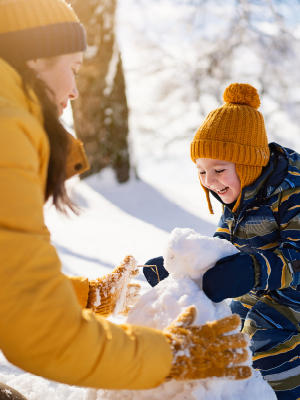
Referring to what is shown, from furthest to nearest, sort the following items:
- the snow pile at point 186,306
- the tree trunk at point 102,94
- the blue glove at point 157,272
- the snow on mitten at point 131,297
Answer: the tree trunk at point 102,94 → the blue glove at point 157,272 → the snow on mitten at point 131,297 → the snow pile at point 186,306

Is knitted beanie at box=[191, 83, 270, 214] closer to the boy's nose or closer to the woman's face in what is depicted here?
the boy's nose

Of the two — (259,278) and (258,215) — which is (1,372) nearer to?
(259,278)

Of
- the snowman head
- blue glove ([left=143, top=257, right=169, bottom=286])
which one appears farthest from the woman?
blue glove ([left=143, top=257, right=169, bottom=286])

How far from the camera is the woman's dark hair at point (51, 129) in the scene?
1.04 m

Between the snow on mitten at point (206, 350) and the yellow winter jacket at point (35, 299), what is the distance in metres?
0.11

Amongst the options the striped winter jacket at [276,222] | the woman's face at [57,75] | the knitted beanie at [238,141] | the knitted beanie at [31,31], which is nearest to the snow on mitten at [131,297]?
the striped winter jacket at [276,222]

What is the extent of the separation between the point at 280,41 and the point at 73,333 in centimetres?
961

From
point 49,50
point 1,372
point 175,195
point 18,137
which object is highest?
point 49,50

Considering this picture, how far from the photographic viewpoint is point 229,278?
4.58 ft

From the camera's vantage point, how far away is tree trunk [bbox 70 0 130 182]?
246 inches

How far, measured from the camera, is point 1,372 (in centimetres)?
198

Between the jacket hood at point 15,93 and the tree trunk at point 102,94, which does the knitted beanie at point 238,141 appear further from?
the tree trunk at point 102,94

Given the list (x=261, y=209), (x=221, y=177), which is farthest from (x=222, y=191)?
(x=261, y=209)

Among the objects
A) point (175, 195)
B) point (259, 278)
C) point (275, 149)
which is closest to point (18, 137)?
A: point (259, 278)
